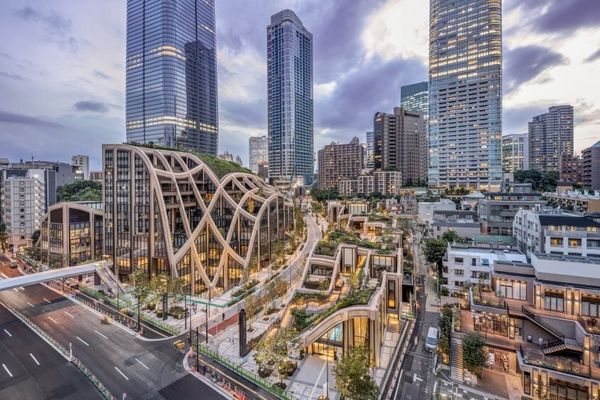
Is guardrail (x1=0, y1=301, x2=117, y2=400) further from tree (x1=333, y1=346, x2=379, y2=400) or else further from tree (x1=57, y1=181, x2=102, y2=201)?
tree (x1=57, y1=181, x2=102, y2=201)

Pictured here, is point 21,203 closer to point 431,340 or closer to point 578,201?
point 431,340

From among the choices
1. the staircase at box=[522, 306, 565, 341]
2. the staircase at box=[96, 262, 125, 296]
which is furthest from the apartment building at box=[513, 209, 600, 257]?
the staircase at box=[96, 262, 125, 296]

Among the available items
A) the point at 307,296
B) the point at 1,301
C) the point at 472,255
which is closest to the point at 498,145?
the point at 472,255

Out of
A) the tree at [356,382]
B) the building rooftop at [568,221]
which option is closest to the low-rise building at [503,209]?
the building rooftop at [568,221]

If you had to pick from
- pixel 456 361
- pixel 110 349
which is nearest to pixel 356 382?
pixel 456 361

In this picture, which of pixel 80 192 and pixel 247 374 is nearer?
pixel 247 374
